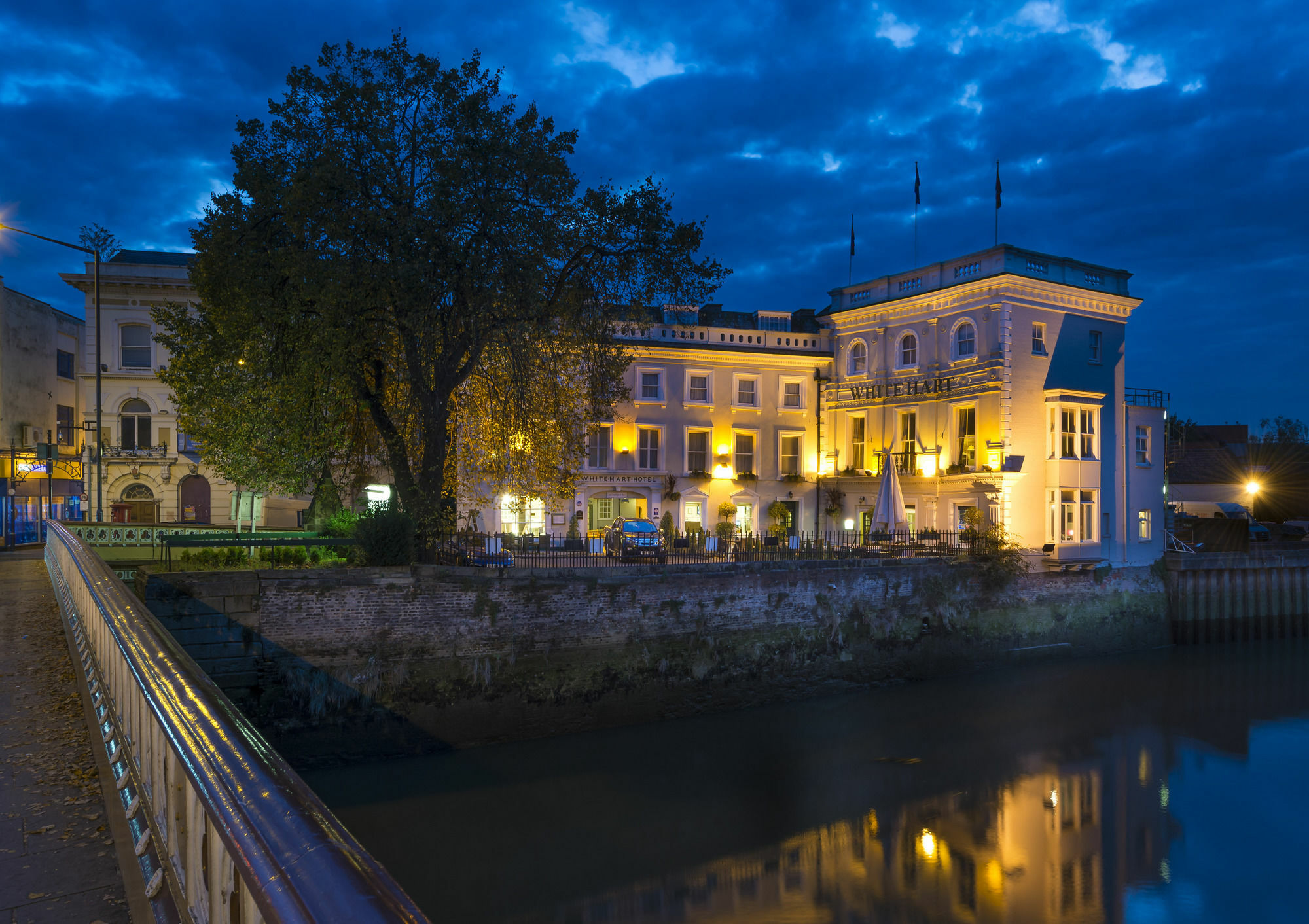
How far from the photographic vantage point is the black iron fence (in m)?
20.0

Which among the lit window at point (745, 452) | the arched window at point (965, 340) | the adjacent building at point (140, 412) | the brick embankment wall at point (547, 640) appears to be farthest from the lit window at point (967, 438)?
the adjacent building at point (140, 412)

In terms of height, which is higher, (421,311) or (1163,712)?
(421,311)

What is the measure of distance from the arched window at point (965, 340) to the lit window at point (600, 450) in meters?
15.1

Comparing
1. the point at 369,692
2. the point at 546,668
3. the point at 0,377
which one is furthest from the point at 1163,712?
the point at 0,377

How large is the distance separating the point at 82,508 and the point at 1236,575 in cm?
5060

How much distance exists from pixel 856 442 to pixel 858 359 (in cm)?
391

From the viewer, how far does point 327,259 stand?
16.9 m

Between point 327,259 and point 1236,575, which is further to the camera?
point 1236,575

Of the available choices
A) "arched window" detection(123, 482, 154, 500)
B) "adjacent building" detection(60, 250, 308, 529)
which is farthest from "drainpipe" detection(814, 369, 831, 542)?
"arched window" detection(123, 482, 154, 500)

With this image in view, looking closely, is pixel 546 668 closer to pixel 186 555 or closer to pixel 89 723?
pixel 186 555

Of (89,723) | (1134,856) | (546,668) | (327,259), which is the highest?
(327,259)

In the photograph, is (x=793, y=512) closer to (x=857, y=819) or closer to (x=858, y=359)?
(x=858, y=359)

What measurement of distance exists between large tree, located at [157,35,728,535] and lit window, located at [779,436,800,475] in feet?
58.4

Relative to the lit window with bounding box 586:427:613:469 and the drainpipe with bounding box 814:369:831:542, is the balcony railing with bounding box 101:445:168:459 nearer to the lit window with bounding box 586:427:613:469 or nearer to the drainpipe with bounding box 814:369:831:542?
the lit window with bounding box 586:427:613:469
